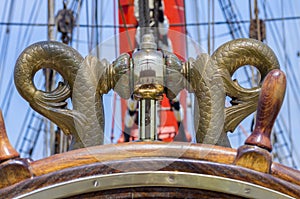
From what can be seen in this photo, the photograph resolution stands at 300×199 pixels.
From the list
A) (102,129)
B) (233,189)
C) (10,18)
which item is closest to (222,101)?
(102,129)

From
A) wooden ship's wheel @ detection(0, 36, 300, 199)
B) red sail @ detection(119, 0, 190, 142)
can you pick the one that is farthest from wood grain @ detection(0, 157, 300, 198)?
red sail @ detection(119, 0, 190, 142)

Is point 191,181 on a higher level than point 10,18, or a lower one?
lower

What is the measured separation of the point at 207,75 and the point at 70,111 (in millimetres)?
246

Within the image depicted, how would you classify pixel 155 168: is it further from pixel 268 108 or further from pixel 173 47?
pixel 173 47

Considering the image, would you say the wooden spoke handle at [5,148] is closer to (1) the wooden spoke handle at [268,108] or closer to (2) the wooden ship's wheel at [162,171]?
(2) the wooden ship's wheel at [162,171]

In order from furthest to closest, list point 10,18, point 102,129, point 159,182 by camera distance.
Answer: point 10,18, point 102,129, point 159,182

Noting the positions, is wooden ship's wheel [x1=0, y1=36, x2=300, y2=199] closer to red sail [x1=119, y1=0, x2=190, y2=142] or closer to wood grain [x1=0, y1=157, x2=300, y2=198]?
wood grain [x1=0, y1=157, x2=300, y2=198]

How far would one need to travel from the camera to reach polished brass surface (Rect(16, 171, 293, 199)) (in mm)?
1011

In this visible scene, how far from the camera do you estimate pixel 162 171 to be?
1014 millimetres

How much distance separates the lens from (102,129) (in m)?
1.30

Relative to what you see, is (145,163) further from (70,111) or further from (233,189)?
(70,111)

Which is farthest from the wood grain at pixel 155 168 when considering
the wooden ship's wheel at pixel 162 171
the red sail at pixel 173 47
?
the red sail at pixel 173 47

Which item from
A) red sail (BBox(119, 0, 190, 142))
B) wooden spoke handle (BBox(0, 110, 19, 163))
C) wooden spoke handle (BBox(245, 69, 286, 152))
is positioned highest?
red sail (BBox(119, 0, 190, 142))

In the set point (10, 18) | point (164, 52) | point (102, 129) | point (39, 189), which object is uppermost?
point (10, 18)
